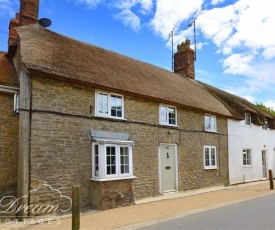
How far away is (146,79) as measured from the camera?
14664 millimetres

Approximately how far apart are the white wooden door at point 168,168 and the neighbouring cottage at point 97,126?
0.05 metres

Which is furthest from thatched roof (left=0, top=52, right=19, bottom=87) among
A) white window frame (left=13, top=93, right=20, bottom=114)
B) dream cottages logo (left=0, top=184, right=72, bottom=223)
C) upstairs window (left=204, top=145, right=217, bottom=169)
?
upstairs window (left=204, top=145, right=217, bottom=169)

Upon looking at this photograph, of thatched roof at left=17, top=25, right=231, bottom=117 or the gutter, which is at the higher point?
thatched roof at left=17, top=25, right=231, bottom=117

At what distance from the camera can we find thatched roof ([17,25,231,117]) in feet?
31.7

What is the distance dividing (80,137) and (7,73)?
372cm

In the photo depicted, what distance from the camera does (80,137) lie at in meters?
9.92

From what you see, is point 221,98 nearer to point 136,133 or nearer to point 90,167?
point 136,133

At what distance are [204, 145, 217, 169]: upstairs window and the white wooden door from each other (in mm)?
2980

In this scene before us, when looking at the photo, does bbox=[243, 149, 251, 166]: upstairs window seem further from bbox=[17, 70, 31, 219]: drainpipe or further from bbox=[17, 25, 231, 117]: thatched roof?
bbox=[17, 70, 31, 219]: drainpipe

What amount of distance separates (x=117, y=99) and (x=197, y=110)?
600 centimetres

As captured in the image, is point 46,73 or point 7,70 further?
point 7,70

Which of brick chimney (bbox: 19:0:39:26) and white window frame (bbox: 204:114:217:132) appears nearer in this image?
brick chimney (bbox: 19:0:39:26)

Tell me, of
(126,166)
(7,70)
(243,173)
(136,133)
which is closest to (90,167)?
(126,166)

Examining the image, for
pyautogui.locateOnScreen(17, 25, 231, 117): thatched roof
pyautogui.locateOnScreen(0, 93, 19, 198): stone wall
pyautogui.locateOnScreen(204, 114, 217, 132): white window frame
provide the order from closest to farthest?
pyautogui.locateOnScreen(0, 93, 19, 198): stone wall, pyautogui.locateOnScreen(17, 25, 231, 117): thatched roof, pyautogui.locateOnScreen(204, 114, 217, 132): white window frame
